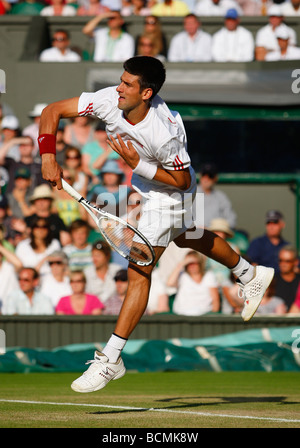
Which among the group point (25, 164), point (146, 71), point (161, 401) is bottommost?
point (161, 401)

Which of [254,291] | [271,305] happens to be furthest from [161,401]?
[271,305]

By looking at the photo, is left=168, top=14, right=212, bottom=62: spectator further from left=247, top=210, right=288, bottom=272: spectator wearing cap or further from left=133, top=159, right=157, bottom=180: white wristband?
left=133, top=159, right=157, bottom=180: white wristband

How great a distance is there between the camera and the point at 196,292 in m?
10.6

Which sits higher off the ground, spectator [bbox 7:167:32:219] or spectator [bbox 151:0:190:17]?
spectator [bbox 151:0:190:17]

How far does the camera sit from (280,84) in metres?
13.5

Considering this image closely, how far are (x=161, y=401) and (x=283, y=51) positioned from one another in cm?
803

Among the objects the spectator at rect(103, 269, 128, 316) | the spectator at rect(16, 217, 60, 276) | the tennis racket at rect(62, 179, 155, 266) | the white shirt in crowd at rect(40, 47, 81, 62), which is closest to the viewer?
the tennis racket at rect(62, 179, 155, 266)

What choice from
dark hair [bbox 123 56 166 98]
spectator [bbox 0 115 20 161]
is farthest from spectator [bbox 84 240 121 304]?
dark hair [bbox 123 56 166 98]

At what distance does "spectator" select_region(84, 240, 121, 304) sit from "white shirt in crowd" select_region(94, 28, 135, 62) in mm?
4146

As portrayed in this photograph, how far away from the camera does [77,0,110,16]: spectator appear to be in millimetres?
15199

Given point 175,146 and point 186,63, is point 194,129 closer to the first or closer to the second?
point 186,63

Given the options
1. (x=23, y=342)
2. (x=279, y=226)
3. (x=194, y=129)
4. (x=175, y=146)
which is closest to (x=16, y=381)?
(x=23, y=342)

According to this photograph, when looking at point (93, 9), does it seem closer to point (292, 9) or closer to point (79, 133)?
point (292, 9)
